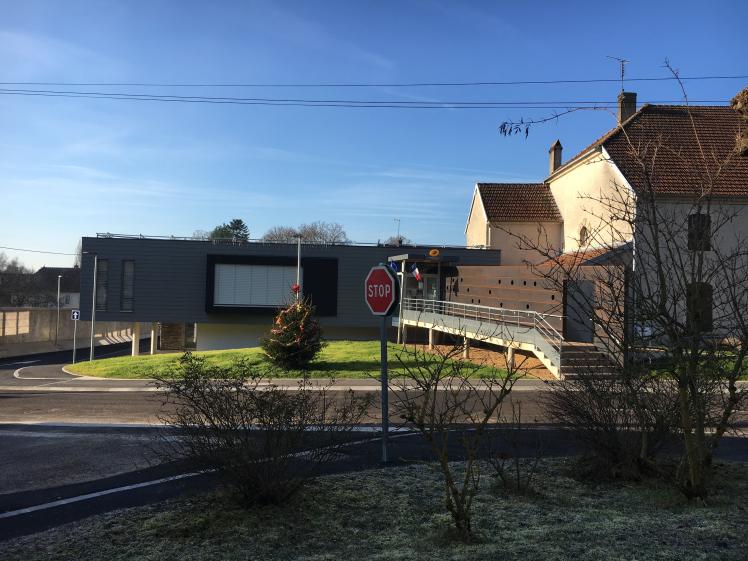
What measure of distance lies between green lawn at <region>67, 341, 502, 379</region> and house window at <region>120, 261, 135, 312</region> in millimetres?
11803

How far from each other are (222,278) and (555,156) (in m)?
23.5

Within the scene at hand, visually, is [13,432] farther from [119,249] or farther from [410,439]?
[119,249]

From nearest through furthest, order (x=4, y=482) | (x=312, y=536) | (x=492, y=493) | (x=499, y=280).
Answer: (x=312, y=536) → (x=492, y=493) → (x=4, y=482) → (x=499, y=280)

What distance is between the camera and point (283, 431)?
5.66 m

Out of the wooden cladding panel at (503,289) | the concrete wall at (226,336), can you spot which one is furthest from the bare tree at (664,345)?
the concrete wall at (226,336)

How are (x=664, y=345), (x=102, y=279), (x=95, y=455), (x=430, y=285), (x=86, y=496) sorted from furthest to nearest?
(x=102, y=279), (x=430, y=285), (x=95, y=455), (x=86, y=496), (x=664, y=345)

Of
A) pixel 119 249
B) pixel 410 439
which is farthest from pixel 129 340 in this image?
pixel 410 439

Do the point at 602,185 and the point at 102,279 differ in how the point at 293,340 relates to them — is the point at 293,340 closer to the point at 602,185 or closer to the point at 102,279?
the point at 602,185

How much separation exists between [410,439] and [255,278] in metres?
33.4

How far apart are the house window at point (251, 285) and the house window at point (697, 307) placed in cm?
3719

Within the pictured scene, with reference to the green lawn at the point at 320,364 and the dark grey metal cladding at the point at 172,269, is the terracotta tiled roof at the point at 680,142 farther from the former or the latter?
the dark grey metal cladding at the point at 172,269

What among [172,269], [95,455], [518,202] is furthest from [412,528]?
[172,269]

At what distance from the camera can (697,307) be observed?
529 cm

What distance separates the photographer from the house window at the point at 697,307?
5.27 m
